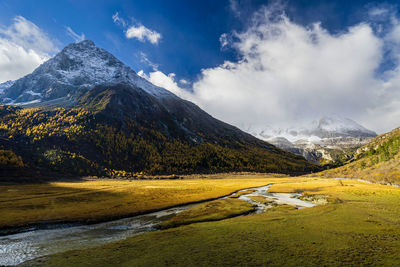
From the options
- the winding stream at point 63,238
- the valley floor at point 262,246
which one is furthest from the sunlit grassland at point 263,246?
the winding stream at point 63,238

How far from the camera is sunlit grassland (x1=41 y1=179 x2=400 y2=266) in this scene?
16.3m

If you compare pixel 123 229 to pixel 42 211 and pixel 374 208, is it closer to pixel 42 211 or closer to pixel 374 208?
pixel 42 211

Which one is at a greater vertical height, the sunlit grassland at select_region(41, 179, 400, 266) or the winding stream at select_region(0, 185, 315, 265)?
the sunlit grassland at select_region(41, 179, 400, 266)

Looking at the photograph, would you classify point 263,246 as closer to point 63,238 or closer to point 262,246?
point 262,246

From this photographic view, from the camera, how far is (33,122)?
19800 centimetres

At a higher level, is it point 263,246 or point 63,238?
point 263,246

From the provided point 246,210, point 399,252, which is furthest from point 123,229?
point 399,252

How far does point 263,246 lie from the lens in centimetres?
1936

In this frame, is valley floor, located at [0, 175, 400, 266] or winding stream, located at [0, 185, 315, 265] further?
winding stream, located at [0, 185, 315, 265]

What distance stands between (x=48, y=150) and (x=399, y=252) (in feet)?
631

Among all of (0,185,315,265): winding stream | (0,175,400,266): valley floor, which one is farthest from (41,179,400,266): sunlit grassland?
(0,185,315,265): winding stream

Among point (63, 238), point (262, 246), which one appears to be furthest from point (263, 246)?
point (63, 238)

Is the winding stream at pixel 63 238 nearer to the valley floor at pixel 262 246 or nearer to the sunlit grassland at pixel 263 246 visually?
the valley floor at pixel 262 246

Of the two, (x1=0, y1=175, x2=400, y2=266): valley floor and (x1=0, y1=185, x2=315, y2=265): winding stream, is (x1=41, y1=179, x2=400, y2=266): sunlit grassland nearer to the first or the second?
(x1=0, y1=175, x2=400, y2=266): valley floor
